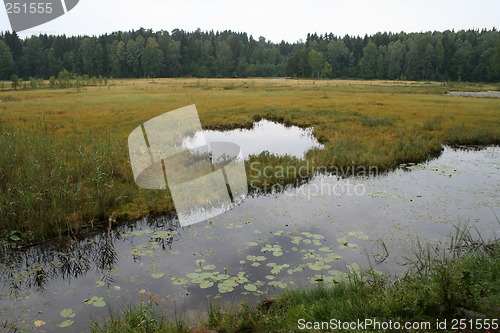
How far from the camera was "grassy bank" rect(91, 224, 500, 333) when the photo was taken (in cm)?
419

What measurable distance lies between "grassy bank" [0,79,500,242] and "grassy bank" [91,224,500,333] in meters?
4.64

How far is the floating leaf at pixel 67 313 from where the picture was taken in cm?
531

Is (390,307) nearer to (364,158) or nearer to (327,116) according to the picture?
(364,158)

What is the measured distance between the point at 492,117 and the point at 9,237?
29.3 metres

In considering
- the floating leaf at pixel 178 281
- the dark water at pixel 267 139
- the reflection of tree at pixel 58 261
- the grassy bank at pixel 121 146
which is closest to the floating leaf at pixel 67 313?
the reflection of tree at pixel 58 261

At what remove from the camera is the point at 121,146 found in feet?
47.4

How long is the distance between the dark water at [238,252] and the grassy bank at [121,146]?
112 centimetres

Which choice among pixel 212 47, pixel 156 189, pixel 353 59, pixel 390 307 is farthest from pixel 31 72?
pixel 390 307

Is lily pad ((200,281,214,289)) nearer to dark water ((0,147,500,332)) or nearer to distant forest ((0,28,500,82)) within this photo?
dark water ((0,147,500,332))

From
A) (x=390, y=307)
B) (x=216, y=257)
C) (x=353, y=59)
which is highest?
(x=353, y=59)

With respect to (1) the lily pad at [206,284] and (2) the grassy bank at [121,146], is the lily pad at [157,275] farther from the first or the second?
(2) the grassy bank at [121,146]

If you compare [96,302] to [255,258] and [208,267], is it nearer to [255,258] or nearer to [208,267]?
[208,267]

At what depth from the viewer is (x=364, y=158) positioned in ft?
47.5

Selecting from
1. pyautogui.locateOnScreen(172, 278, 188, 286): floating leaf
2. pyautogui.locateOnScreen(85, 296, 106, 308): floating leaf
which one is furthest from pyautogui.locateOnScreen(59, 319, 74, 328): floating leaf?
pyautogui.locateOnScreen(172, 278, 188, 286): floating leaf
